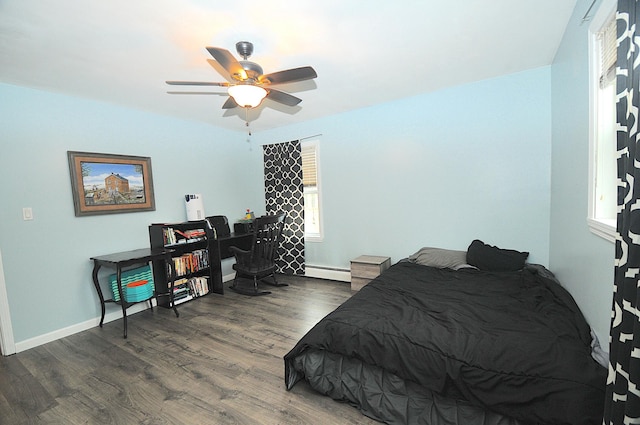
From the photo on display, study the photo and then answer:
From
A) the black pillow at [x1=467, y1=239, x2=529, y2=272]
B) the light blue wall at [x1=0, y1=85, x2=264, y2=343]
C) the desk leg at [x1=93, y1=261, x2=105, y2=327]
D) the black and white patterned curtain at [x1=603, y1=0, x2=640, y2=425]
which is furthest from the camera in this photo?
the desk leg at [x1=93, y1=261, x2=105, y2=327]

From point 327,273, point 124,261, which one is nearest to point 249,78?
point 124,261

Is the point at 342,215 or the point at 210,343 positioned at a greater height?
the point at 342,215

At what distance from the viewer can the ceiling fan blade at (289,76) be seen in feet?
6.29

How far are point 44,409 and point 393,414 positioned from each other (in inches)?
91.0

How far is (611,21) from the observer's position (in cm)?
138

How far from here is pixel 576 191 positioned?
1.93 metres

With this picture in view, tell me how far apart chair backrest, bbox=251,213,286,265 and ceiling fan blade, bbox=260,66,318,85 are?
1957mm

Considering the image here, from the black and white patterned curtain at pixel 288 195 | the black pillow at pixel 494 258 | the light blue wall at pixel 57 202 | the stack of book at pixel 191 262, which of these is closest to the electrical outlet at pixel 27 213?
the light blue wall at pixel 57 202

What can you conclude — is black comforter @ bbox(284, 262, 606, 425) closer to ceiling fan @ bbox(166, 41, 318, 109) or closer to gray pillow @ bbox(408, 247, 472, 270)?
gray pillow @ bbox(408, 247, 472, 270)

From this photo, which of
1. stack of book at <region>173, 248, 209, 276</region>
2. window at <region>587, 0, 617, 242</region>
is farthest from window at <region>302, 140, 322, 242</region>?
window at <region>587, 0, 617, 242</region>

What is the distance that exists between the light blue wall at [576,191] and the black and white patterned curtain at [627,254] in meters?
0.55

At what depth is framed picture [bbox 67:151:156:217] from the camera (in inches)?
114

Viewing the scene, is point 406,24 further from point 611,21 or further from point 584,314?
point 584,314

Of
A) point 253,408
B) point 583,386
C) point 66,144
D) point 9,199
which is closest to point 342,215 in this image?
→ point 253,408
